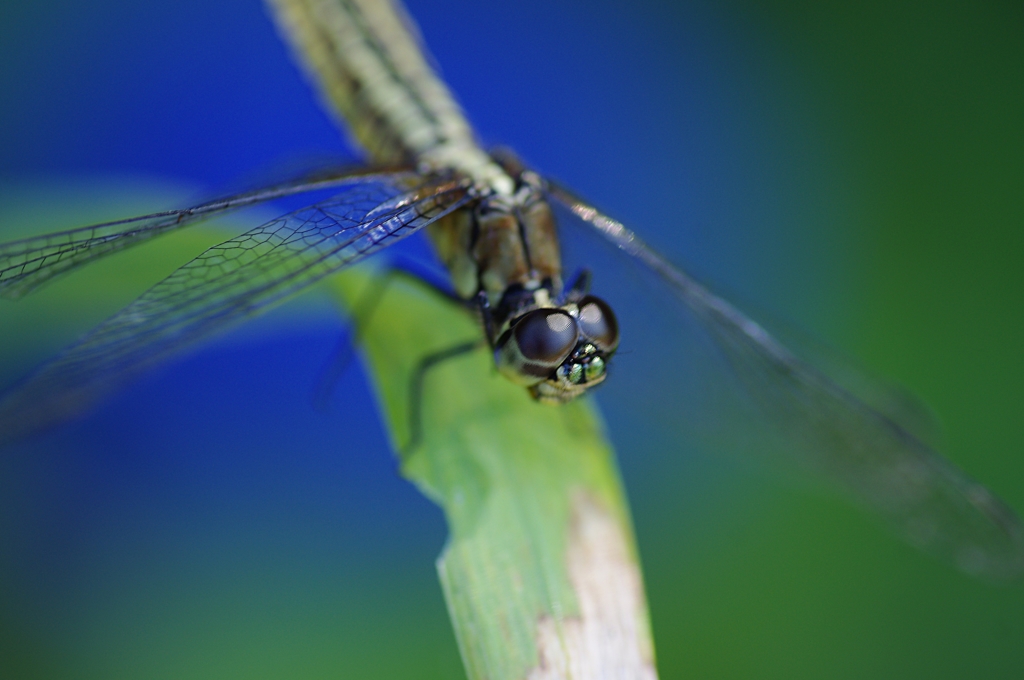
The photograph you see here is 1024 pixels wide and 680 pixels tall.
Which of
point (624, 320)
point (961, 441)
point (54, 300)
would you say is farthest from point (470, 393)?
point (961, 441)

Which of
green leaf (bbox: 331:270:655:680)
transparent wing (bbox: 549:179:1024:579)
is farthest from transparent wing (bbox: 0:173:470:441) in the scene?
transparent wing (bbox: 549:179:1024:579)

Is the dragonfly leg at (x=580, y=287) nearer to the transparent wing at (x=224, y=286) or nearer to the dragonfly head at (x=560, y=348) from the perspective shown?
the dragonfly head at (x=560, y=348)

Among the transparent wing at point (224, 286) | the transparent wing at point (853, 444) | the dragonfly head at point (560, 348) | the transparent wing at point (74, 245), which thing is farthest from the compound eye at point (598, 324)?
the transparent wing at point (74, 245)

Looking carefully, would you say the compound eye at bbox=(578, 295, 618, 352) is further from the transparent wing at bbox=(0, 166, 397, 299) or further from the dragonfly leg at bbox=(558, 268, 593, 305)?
the transparent wing at bbox=(0, 166, 397, 299)

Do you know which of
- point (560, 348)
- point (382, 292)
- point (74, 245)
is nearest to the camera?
point (74, 245)

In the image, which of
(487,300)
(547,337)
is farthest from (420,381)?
(547,337)

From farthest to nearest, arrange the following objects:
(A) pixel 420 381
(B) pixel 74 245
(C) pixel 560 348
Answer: (A) pixel 420 381
(C) pixel 560 348
(B) pixel 74 245

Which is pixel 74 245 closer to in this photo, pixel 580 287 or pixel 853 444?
pixel 580 287
